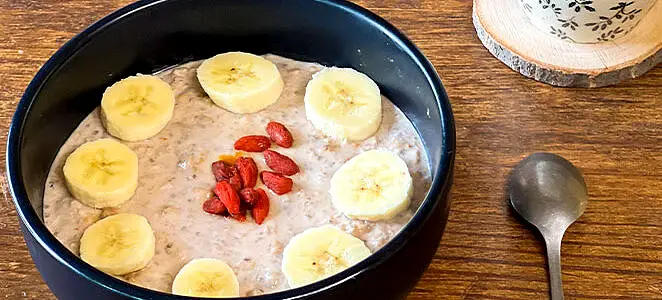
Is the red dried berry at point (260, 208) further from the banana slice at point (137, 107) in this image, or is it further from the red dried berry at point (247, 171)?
the banana slice at point (137, 107)

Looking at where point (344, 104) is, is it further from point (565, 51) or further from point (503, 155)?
point (565, 51)

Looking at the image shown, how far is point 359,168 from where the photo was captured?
1.46m

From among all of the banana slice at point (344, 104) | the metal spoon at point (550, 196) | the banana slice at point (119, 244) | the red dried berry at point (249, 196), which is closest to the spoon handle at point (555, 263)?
the metal spoon at point (550, 196)

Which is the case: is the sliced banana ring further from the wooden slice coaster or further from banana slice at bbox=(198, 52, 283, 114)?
the wooden slice coaster

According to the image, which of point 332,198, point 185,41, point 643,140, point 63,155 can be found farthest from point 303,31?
point 643,140

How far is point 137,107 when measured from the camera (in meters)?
1.57

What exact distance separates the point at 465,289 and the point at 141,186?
524 millimetres

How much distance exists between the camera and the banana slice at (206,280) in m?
1.31

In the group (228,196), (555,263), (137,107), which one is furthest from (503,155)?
(137,107)

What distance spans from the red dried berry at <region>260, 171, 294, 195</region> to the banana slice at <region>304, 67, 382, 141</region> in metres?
0.13

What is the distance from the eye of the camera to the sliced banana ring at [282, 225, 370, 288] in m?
1.32

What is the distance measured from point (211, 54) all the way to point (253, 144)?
24 cm

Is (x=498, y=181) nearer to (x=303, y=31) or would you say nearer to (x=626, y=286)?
(x=626, y=286)

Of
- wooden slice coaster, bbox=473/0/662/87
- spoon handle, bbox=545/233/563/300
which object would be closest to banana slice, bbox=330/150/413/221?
spoon handle, bbox=545/233/563/300
